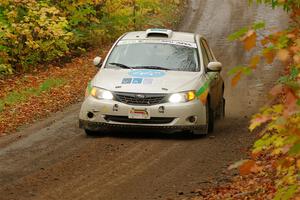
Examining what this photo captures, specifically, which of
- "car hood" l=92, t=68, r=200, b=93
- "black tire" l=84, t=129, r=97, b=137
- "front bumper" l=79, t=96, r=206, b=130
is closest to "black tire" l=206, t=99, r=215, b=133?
"front bumper" l=79, t=96, r=206, b=130

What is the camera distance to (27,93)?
16234mm

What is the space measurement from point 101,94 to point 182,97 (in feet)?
4.41

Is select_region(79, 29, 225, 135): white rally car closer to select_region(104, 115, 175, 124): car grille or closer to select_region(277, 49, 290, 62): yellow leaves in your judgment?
select_region(104, 115, 175, 124): car grille

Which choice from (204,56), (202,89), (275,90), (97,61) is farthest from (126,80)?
(275,90)

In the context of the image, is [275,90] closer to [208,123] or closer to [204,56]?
[208,123]

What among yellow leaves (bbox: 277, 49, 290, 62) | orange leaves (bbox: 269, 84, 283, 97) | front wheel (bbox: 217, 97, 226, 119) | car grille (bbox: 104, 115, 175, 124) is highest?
yellow leaves (bbox: 277, 49, 290, 62)

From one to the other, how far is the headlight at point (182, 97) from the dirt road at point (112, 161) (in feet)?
2.30

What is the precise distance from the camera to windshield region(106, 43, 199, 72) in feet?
38.0

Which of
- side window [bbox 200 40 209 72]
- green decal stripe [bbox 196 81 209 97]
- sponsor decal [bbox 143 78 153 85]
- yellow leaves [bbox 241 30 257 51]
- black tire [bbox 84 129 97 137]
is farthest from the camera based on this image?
side window [bbox 200 40 209 72]

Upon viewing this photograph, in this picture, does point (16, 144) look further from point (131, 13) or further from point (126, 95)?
point (131, 13)

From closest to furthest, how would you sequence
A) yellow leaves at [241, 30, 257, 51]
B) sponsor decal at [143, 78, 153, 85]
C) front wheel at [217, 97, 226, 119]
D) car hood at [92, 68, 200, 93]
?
yellow leaves at [241, 30, 257, 51] < car hood at [92, 68, 200, 93] < sponsor decal at [143, 78, 153, 85] < front wheel at [217, 97, 226, 119]

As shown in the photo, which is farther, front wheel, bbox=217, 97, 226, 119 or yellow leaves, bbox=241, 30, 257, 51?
front wheel, bbox=217, 97, 226, 119

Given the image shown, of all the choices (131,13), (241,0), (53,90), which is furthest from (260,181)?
(241,0)

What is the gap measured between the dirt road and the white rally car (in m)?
0.34
